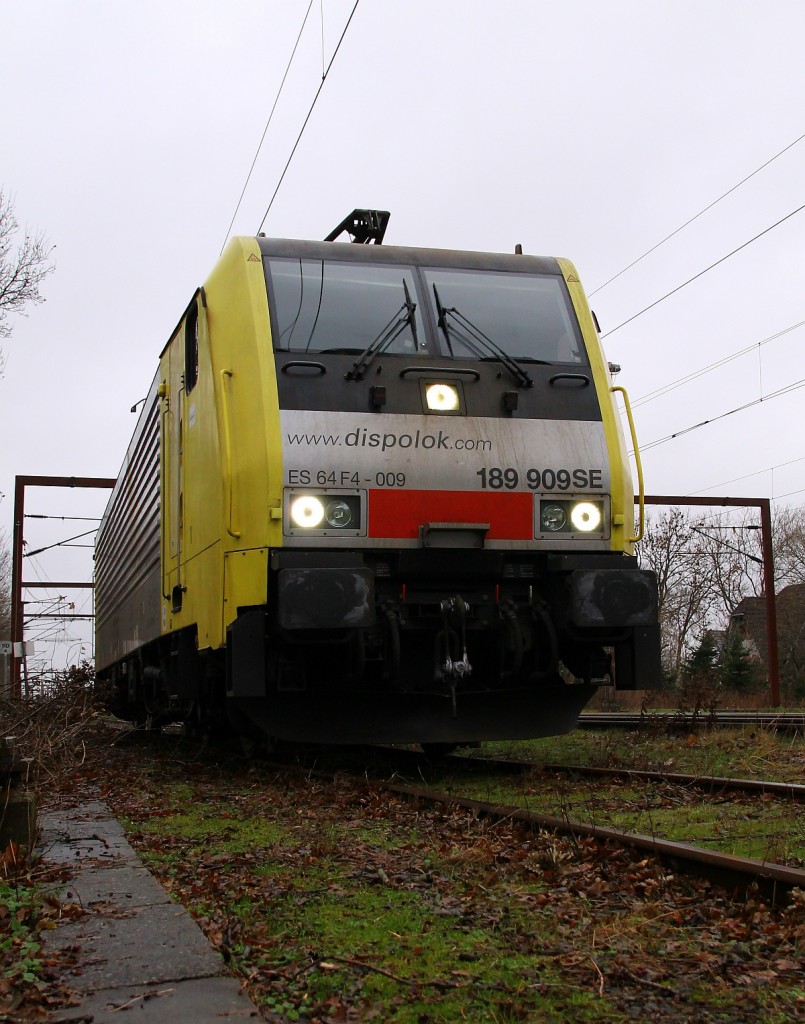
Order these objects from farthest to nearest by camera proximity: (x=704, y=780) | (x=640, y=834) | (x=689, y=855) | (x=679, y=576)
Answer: (x=679, y=576) → (x=704, y=780) → (x=640, y=834) → (x=689, y=855)

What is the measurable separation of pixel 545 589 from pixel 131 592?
6328 mm

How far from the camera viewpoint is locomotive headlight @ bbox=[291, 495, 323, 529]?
6.49 m

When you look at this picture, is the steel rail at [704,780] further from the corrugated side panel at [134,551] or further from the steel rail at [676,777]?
the corrugated side panel at [134,551]

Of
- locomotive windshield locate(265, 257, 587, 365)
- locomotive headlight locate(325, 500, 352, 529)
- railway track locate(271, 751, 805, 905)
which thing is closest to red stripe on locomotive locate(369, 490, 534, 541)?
locomotive headlight locate(325, 500, 352, 529)

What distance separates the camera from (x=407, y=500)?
6699 mm

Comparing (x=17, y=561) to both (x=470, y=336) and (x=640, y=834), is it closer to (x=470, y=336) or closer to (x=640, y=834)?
(x=470, y=336)

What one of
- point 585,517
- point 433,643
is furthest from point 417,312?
point 433,643

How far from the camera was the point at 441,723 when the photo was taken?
704 centimetres

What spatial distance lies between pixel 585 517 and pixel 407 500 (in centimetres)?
116

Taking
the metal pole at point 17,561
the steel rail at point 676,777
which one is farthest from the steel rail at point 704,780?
the metal pole at point 17,561

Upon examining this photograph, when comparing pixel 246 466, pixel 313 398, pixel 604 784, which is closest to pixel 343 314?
pixel 313 398

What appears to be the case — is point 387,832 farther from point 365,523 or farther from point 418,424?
point 418,424

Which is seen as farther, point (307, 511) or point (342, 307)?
point (342, 307)

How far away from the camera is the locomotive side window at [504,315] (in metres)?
7.34
